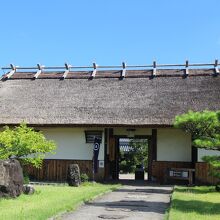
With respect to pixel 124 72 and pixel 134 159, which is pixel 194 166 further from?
pixel 134 159

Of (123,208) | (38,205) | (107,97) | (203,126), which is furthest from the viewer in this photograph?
(107,97)

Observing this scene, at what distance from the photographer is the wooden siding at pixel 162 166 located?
21416mm

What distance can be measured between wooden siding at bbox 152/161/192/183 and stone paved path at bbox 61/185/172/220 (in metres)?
6.69

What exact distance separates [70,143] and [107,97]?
3251 millimetres

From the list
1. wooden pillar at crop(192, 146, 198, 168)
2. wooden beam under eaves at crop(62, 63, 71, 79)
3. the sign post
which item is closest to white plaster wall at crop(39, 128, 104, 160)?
the sign post

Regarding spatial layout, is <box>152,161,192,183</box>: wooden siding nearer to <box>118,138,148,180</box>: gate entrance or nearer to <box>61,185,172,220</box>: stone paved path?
<box>61,185,172,220</box>: stone paved path

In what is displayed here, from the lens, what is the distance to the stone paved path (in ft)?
32.0

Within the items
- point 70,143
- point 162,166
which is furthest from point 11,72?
point 162,166

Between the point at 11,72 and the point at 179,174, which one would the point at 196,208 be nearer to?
the point at 179,174

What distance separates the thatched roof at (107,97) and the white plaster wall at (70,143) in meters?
0.85

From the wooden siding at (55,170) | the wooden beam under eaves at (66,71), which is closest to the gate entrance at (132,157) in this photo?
the wooden beam under eaves at (66,71)

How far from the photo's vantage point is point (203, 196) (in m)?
14.4

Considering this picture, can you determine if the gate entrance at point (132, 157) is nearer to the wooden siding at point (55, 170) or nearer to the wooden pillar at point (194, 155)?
the wooden siding at point (55, 170)

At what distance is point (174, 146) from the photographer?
21.8 m
